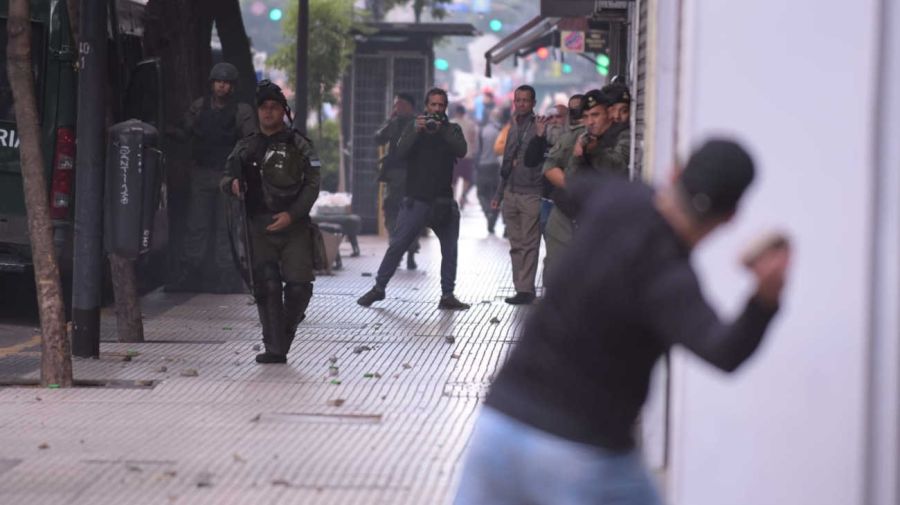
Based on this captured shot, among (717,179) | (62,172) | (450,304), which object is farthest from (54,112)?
(717,179)

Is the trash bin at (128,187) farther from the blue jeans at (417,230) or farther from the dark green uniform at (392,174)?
the dark green uniform at (392,174)

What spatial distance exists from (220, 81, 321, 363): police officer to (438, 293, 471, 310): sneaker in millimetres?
3632

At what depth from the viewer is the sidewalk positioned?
22.6ft

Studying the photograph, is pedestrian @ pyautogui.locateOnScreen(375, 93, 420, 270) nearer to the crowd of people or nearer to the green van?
the green van

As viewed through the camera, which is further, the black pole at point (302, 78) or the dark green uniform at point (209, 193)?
the black pole at point (302, 78)

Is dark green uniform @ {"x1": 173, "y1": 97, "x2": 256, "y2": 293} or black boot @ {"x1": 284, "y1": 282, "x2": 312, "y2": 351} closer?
black boot @ {"x1": 284, "y1": 282, "x2": 312, "y2": 351}

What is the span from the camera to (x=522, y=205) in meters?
14.2

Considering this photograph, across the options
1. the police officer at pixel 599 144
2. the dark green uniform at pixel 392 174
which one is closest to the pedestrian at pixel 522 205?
the dark green uniform at pixel 392 174

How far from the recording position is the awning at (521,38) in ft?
68.6

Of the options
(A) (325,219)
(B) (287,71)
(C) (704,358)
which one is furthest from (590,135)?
(B) (287,71)

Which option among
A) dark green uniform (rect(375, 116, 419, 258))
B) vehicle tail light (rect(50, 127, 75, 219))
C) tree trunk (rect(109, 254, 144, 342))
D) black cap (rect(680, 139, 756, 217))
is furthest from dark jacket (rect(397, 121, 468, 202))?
black cap (rect(680, 139, 756, 217))

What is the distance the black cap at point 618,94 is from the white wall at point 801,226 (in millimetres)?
4580

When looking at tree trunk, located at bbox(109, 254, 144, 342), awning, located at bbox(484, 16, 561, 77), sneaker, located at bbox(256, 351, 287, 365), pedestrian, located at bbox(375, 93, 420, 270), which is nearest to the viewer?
sneaker, located at bbox(256, 351, 287, 365)

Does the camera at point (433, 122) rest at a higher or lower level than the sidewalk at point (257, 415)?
higher
